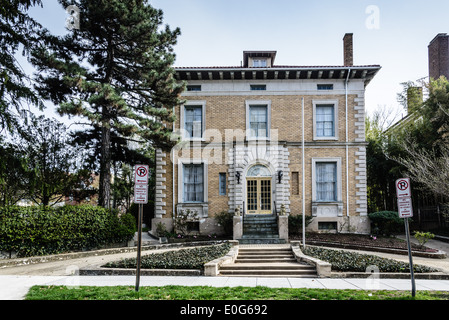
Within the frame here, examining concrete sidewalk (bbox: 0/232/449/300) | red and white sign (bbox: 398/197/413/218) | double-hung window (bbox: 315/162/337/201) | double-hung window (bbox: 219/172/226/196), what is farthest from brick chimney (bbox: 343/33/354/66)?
red and white sign (bbox: 398/197/413/218)

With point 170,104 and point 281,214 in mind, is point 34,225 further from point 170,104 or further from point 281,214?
point 281,214

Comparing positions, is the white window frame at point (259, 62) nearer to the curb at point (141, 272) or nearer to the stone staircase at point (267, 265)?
the stone staircase at point (267, 265)

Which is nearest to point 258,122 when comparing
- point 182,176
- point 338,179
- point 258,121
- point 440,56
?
point 258,121

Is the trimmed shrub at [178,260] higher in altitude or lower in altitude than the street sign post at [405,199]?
lower

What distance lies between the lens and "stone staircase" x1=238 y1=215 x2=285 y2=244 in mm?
17703

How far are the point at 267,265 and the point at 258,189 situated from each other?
8670mm

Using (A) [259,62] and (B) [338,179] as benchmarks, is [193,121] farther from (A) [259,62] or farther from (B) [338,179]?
(B) [338,179]

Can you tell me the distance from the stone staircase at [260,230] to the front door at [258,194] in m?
0.71

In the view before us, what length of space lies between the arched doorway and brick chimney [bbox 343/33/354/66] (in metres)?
8.46

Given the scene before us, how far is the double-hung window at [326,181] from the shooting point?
842 inches

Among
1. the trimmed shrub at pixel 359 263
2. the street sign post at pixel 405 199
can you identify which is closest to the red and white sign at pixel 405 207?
the street sign post at pixel 405 199

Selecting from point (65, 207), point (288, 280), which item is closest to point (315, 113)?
point (288, 280)

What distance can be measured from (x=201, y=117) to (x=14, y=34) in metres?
10.8

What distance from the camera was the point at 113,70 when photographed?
19219mm
